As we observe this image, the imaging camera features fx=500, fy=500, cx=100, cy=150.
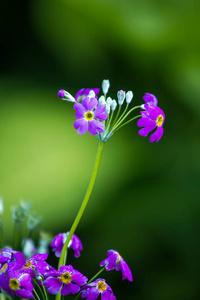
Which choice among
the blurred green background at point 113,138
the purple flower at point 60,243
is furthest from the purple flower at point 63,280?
the blurred green background at point 113,138

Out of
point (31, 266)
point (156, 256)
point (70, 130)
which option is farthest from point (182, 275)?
point (31, 266)

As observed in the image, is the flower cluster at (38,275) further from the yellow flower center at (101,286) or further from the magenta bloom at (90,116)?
the magenta bloom at (90,116)

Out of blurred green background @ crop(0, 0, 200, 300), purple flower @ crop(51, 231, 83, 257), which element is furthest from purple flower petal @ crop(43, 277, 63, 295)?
blurred green background @ crop(0, 0, 200, 300)

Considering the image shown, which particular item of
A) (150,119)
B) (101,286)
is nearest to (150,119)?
(150,119)

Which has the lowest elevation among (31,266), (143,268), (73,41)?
(143,268)

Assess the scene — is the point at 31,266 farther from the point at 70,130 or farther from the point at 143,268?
the point at 70,130
